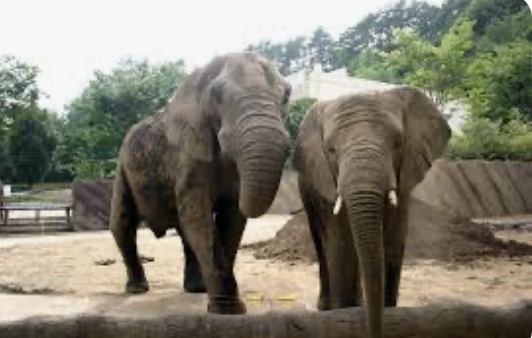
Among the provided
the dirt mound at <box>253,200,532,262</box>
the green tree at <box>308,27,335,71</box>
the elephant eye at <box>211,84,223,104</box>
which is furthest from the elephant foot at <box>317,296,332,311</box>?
the green tree at <box>308,27,335,71</box>

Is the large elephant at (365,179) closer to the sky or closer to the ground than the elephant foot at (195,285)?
closer to the sky

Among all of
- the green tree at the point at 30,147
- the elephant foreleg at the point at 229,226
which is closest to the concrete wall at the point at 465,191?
the green tree at the point at 30,147

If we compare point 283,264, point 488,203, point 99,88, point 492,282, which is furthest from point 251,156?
point 488,203

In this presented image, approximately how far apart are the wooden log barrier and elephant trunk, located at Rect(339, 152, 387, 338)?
1.28ft

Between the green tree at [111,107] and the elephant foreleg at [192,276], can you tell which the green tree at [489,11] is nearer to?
the green tree at [111,107]

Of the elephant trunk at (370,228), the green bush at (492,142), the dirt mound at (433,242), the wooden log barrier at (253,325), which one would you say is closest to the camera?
the elephant trunk at (370,228)

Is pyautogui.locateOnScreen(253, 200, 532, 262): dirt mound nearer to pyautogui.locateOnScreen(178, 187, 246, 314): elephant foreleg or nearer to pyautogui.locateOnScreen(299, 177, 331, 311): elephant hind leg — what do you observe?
pyautogui.locateOnScreen(299, 177, 331, 311): elephant hind leg

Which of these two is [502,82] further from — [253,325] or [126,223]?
[253,325]

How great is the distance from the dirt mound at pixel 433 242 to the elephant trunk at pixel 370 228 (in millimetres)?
4768

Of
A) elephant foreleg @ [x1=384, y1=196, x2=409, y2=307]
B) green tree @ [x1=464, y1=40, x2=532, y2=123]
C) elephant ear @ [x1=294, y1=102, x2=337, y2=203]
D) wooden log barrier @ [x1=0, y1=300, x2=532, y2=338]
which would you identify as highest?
elephant ear @ [x1=294, y1=102, x2=337, y2=203]

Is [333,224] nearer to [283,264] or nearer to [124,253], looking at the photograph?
[124,253]

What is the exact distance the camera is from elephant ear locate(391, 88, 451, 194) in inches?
148

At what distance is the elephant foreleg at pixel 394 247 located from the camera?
3770mm

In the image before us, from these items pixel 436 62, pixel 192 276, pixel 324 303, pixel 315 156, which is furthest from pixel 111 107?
pixel 436 62
